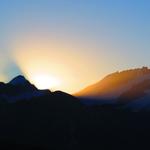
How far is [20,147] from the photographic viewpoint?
114438mm

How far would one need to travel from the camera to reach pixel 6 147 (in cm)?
11150

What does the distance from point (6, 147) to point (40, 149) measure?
7220 mm

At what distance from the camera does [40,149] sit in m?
114

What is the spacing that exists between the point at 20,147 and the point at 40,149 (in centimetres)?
412

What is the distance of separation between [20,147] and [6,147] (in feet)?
12.7
